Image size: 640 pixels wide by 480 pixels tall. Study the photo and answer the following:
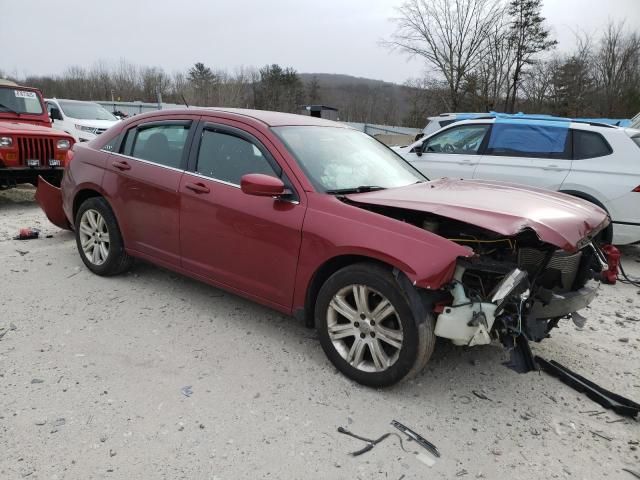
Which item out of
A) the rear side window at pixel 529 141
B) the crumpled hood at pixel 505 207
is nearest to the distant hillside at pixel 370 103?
the rear side window at pixel 529 141

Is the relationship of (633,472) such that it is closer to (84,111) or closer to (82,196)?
(82,196)

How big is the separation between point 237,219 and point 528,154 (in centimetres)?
508

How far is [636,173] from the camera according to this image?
19.4ft

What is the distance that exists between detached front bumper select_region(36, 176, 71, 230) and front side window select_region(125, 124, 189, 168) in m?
1.76

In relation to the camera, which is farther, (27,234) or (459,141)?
(459,141)

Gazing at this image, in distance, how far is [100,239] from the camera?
4.66 m

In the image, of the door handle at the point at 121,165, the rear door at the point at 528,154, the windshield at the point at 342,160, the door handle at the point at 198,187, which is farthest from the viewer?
the rear door at the point at 528,154

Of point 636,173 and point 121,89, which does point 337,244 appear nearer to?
point 636,173

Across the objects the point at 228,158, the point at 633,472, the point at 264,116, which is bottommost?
the point at 633,472

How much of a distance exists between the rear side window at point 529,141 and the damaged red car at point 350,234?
3382 mm

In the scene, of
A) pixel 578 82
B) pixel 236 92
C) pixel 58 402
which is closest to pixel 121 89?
pixel 236 92

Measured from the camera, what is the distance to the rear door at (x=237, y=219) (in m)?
3.30

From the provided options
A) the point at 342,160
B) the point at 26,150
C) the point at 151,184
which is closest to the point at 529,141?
the point at 342,160

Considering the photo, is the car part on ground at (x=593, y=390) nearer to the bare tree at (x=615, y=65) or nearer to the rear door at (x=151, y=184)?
the rear door at (x=151, y=184)
